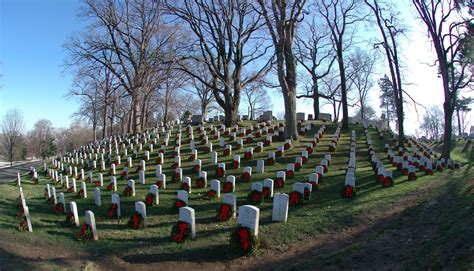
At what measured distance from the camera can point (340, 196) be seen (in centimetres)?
1012

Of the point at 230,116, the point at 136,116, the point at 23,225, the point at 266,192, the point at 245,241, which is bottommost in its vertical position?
the point at 245,241

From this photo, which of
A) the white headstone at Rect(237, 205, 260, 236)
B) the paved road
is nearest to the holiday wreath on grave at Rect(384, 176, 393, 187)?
the white headstone at Rect(237, 205, 260, 236)

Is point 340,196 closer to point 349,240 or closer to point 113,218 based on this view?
point 349,240

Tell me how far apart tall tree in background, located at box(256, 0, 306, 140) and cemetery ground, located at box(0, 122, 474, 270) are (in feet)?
26.0

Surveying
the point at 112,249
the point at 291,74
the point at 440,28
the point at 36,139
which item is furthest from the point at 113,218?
the point at 36,139

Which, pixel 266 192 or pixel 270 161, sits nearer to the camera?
pixel 266 192

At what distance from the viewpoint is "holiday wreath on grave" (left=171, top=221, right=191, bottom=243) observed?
7645 millimetres

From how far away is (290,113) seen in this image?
19047mm

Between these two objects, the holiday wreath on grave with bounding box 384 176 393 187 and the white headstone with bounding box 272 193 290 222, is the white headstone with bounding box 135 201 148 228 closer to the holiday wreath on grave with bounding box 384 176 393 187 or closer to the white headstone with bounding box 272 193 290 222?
the white headstone with bounding box 272 193 290 222

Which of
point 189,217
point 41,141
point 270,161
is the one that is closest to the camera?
point 189,217

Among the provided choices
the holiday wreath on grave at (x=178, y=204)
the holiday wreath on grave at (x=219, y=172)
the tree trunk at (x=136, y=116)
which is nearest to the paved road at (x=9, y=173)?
the tree trunk at (x=136, y=116)

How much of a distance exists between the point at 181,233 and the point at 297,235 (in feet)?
7.94

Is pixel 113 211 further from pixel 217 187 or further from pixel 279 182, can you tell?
pixel 279 182

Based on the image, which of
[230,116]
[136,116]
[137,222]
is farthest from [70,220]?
[136,116]
